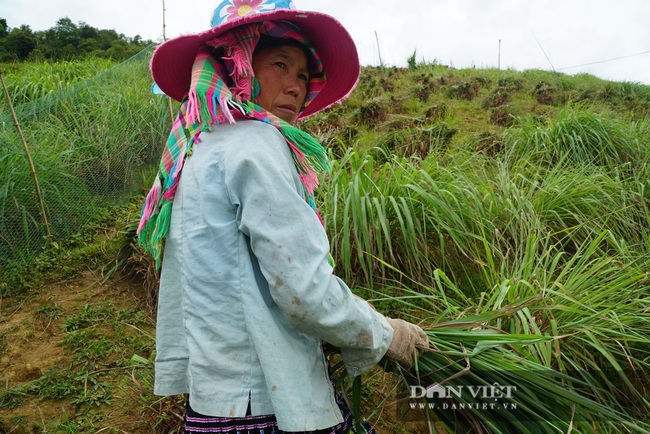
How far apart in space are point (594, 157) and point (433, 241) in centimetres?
183

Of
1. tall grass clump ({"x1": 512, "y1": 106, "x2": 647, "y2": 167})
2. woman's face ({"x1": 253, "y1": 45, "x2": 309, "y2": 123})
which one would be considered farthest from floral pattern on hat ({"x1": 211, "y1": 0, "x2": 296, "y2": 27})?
tall grass clump ({"x1": 512, "y1": 106, "x2": 647, "y2": 167})

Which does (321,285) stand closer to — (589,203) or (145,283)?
(145,283)

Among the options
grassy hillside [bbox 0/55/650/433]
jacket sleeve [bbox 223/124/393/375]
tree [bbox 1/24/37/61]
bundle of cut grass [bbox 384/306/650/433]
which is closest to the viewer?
jacket sleeve [bbox 223/124/393/375]

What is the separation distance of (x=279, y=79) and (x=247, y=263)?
510mm

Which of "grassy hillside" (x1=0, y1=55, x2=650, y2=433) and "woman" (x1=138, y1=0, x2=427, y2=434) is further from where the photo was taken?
"grassy hillside" (x1=0, y1=55, x2=650, y2=433)

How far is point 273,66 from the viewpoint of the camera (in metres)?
1.29

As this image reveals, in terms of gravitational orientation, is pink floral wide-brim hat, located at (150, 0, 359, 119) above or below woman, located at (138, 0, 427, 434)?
above

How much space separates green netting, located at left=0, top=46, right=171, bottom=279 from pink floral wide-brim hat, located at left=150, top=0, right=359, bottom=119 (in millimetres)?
2051

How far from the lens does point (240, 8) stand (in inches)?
48.2

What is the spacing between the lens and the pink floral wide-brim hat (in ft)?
3.97

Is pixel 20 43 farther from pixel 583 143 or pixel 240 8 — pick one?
pixel 240 8

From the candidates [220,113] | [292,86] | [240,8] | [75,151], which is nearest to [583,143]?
[292,86]

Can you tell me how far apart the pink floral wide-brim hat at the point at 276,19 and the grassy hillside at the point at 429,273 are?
0.77 m

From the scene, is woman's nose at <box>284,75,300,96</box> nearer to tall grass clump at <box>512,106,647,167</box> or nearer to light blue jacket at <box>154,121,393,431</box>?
light blue jacket at <box>154,121,393,431</box>
